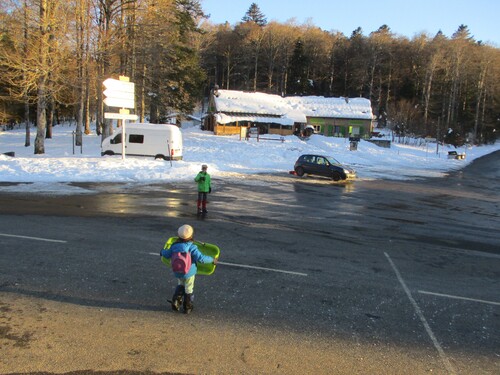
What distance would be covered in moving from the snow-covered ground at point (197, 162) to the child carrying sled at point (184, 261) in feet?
38.7

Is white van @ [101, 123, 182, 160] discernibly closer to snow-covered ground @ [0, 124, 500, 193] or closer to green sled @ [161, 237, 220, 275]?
snow-covered ground @ [0, 124, 500, 193]

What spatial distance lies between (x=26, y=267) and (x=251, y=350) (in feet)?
13.7

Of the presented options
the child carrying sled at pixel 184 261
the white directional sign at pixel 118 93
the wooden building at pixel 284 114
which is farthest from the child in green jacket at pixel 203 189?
the wooden building at pixel 284 114

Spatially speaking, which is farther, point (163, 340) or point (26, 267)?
point (26, 267)

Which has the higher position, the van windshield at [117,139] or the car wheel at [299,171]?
the van windshield at [117,139]

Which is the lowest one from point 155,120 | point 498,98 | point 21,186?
point 21,186

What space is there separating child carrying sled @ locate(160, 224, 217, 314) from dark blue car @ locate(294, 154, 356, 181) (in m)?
20.4

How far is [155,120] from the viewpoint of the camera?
46.8 meters

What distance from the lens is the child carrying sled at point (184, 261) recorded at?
4.89m

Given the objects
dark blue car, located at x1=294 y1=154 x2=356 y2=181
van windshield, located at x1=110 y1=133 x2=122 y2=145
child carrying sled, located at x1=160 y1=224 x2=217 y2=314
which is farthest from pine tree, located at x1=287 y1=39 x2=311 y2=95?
child carrying sled, located at x1=160 y1=224 x2=217 y2=314

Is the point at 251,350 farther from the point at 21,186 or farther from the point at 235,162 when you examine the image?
the point at 235,162

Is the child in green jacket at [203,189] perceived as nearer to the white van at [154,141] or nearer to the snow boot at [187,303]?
the snow boot at [187,303]

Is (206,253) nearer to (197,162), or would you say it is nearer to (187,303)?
(187,303)

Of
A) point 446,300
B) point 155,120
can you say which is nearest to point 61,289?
point 446,300
